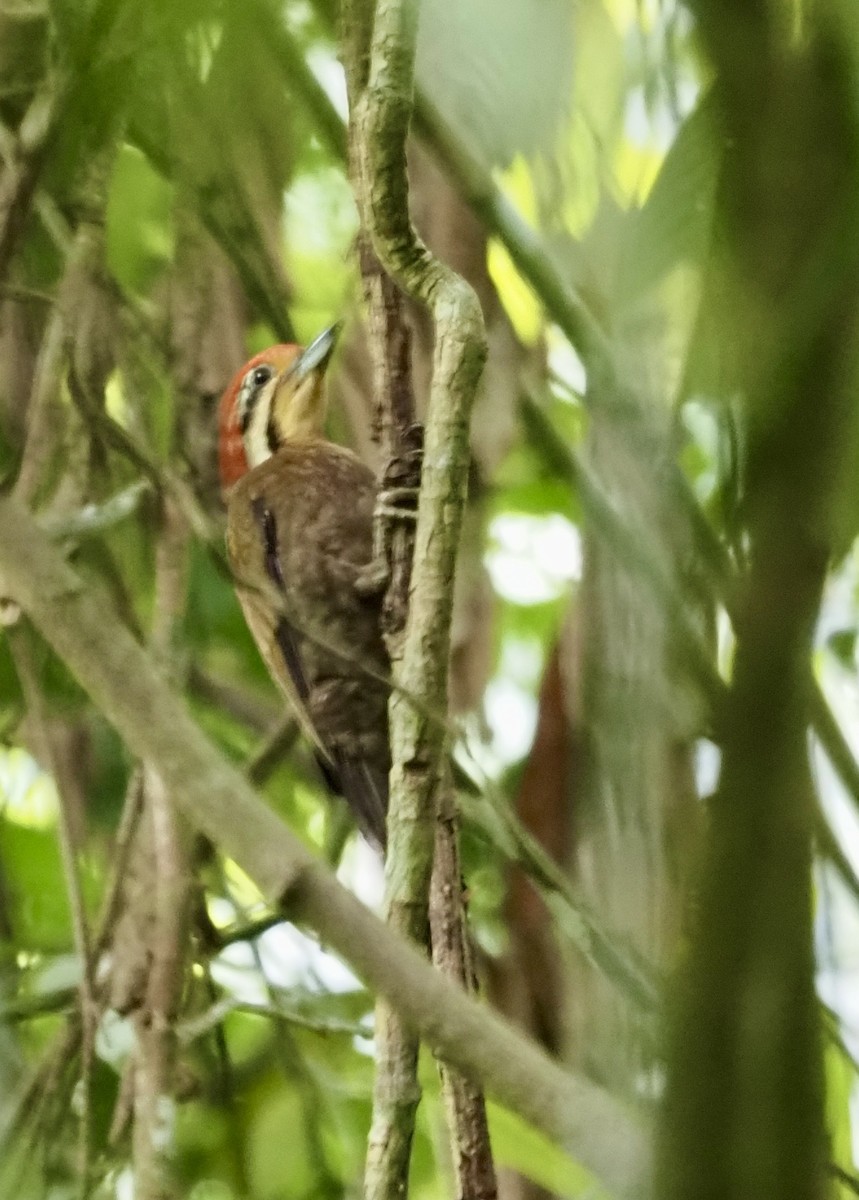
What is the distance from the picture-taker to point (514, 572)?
66.6 inches

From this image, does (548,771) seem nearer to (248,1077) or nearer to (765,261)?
(248,1077)

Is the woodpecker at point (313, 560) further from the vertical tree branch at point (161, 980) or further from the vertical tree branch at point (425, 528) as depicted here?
the vertical tree branch at point (425, 528)

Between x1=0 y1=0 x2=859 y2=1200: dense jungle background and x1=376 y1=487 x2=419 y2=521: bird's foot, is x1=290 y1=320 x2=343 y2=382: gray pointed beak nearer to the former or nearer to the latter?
x1=0 y1=0 x2=859 y2=1200: dense jungle background

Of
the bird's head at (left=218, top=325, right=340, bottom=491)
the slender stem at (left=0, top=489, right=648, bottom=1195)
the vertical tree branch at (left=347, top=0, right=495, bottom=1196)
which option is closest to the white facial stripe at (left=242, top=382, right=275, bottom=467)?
the bird's head at (left=218, top=325, right=340, bottom=491)

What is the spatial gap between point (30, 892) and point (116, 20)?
1153 mm

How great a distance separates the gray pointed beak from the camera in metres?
1.86

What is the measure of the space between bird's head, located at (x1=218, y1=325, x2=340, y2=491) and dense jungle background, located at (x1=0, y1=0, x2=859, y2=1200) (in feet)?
0.13

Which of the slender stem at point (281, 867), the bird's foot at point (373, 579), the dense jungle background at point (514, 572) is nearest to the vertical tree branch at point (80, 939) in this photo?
the dense jungle background at point (514, 572)

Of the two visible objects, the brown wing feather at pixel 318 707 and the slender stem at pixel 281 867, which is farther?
the brown wing feather at pixel 318 707

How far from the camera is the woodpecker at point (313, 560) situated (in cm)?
177

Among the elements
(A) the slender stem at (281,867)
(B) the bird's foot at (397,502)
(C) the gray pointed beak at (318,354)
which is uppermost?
(C) the gray pointed beak at (318,354)

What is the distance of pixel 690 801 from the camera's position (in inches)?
16.3

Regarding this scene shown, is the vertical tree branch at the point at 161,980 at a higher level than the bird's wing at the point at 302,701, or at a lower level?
lower

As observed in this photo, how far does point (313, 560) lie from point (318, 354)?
248 millimetres
